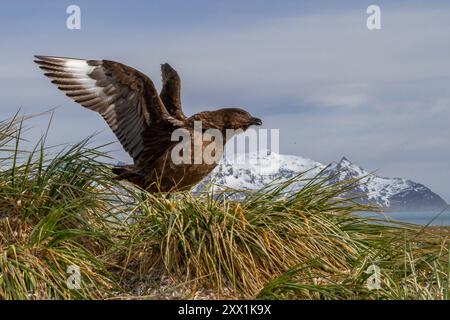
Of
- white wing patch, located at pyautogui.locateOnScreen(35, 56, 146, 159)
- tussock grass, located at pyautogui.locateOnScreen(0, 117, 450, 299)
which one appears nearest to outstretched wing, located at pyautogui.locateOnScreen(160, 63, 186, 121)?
white wing patch, located at pyautogui.locateOnScreen(35, 56, 146, 159)

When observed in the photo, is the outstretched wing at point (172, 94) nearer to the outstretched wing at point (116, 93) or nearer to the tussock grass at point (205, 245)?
the outstretched wing at point (116, 93)

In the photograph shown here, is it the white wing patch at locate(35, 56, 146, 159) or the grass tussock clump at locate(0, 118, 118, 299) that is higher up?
the white wing patch at locate(35, 56, 146, 159)

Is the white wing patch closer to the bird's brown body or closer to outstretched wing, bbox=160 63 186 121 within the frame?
the bird's brown body

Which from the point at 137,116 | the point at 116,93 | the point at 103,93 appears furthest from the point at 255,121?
the point at 103,93

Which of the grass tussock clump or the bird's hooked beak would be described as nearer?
the grass tussock clump

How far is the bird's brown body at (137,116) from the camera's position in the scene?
885 cm

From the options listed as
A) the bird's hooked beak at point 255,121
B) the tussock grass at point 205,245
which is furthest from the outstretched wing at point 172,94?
the tussock grass at point 205,245

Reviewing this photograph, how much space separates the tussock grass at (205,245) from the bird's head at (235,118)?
1140 mm

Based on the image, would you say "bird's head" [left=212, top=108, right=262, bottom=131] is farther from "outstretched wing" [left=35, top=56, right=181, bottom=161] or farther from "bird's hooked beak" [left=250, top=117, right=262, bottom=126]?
"outstretched wing" [left=35, top=56, right=181, bottom=161]

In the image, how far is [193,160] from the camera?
28.4 ft

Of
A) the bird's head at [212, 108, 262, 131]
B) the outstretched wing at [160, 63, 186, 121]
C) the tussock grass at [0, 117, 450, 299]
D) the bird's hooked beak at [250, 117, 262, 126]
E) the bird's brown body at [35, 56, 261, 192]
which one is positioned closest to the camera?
the tussock grass at [0, 117, 450, 299]

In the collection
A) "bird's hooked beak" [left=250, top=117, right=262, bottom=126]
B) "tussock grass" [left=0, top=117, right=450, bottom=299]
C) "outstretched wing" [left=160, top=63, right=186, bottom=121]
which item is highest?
"outstretched wing" [left=160, top=63, right=186, bottom=121]

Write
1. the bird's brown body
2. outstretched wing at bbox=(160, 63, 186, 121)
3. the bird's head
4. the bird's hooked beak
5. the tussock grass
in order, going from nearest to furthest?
the tussock grass < the bird's brown body < the bird's head < the bird's hooked beak < outstretched wing at bbox=(160, 63, 186, 121)

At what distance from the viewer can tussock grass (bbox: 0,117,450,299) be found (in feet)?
21.8
